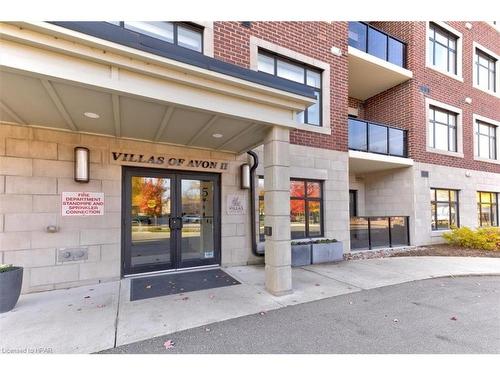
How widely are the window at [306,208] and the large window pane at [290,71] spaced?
10.1 ft

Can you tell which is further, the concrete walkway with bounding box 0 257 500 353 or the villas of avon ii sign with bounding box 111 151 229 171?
the villas of avon ii sign with bounding box 111 151 229 171

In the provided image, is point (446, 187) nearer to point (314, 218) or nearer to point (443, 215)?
point (443, 215)

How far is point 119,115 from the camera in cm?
453

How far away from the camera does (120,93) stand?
3545 mm

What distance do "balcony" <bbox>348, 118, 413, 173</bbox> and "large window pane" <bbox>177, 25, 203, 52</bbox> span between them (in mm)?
5454

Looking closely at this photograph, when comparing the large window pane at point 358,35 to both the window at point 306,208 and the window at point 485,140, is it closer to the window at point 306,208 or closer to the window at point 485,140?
the window at point 306,208

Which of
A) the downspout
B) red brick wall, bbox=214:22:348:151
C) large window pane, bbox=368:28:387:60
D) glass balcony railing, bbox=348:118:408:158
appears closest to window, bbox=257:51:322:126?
red brick wall, bbox=214:22:348:151

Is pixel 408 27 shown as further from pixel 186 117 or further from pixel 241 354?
pixel 241 354

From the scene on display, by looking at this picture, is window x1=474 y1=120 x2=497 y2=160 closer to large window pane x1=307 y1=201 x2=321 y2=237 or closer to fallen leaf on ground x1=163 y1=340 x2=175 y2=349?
large window pane x1=307 y1=201 x2=321 y2=237

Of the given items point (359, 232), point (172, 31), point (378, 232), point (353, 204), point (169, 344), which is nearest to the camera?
point (169, 344)

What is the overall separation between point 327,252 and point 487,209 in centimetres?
1088

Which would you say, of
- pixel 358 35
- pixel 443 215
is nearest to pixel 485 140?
pixel 443 215

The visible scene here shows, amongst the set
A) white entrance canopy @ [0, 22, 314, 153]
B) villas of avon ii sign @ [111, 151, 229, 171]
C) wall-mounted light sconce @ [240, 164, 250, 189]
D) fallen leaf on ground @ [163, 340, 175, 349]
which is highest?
white entrance canopy @ [0, 22, 314, 153]

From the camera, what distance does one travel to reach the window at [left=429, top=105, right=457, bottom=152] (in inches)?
441
